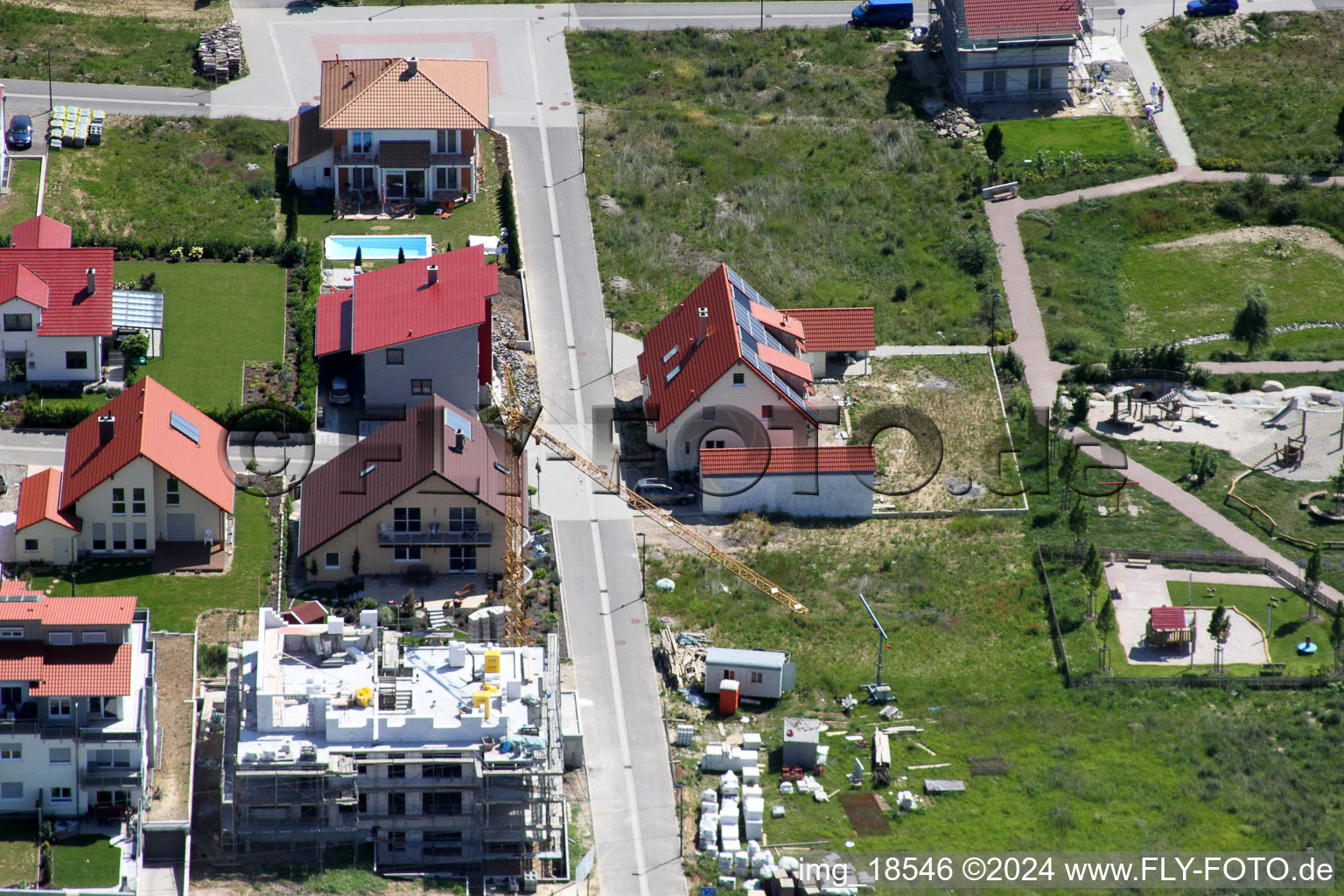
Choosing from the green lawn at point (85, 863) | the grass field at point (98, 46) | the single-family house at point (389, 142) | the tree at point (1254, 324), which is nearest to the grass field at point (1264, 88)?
the tree at point (1254, 324)

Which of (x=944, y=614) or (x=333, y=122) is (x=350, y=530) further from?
(x=333, y=122)

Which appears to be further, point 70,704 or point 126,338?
point 126,338

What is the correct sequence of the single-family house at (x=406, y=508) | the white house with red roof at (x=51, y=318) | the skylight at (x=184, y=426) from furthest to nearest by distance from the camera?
1. the white house with red roof at (x=51, y=318)
2. the skylight at (x=184, y=426)
3. the single-family house at (x=406, y=508)

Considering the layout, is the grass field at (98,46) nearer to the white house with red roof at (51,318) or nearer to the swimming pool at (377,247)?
the swimming pool at (377,247)

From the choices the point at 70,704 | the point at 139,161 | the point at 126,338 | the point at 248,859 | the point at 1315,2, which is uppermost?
the point at 1315,2

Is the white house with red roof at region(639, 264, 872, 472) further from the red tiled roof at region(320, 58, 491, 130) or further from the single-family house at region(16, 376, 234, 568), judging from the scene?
the single-family house at region(16, 376, 234, 568)

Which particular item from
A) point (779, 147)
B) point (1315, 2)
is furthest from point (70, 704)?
point (1315, 2)

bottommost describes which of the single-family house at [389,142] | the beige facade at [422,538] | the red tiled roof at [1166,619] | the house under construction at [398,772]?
the house under construction at [398,772]
